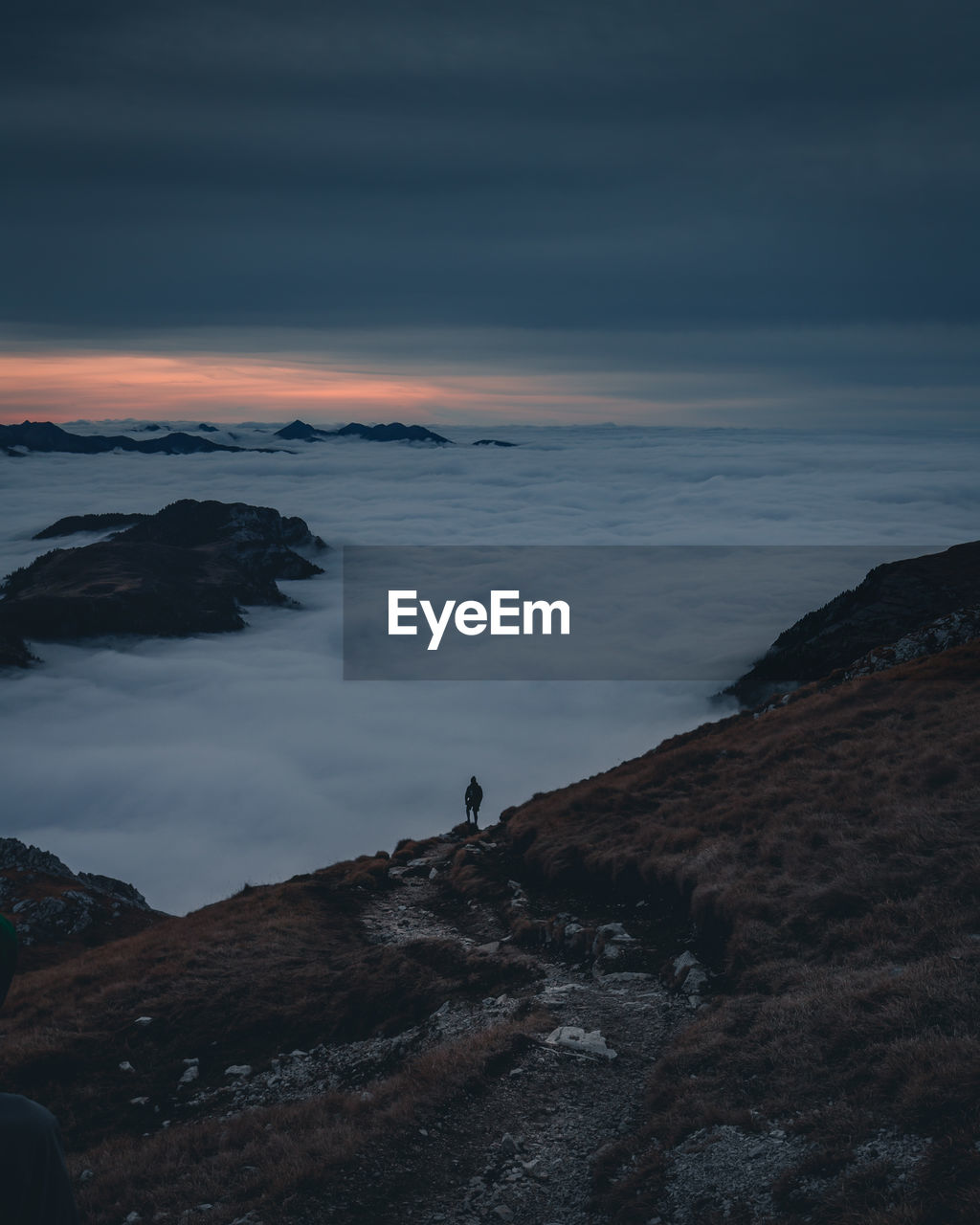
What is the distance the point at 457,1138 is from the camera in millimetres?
10773

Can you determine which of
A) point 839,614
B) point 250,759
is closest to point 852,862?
point 839,614

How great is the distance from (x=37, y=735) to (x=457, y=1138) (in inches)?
7841

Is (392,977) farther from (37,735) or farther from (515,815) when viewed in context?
(37,735)

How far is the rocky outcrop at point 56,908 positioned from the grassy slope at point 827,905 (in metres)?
21.1

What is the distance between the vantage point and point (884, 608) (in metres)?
72.8

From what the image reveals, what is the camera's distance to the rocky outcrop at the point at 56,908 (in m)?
33.9

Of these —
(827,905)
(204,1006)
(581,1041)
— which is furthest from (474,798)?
(581,1041)

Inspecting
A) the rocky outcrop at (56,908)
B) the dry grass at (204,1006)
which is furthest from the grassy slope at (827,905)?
the rocky outcrop at (56,908)

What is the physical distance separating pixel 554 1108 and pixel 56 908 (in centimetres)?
3278

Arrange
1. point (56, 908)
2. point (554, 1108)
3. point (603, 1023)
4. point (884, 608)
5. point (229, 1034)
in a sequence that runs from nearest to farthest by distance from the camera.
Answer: point (554, 1108), point (603, 1023), point (229, 1034), point (56, 908), point (884, 608)

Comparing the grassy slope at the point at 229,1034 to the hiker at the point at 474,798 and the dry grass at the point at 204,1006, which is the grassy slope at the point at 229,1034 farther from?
the hiker at the point at 474,798

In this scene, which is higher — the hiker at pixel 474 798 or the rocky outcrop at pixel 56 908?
the hiker at pixel 474 798

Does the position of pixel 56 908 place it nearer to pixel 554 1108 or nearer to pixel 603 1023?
pixel 603 1023

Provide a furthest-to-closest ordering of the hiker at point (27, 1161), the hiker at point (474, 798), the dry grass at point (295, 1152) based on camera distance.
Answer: the hiker at point (474, 798) → the dry grass at point (295, 1152) → the hiker at point (27, 1161)
